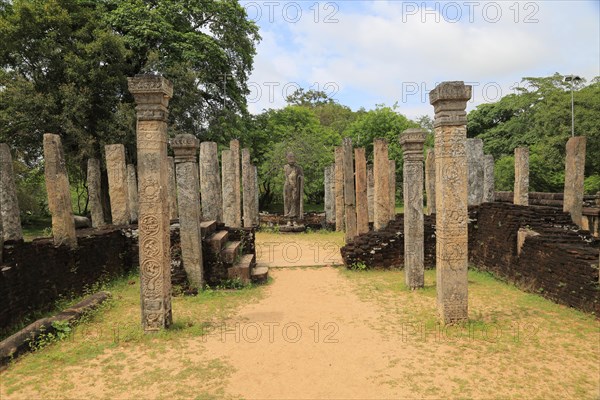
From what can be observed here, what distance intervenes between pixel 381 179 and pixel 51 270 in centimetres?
742

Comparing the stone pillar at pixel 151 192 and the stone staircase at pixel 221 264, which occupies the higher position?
the stone pillar at pixel 151 192

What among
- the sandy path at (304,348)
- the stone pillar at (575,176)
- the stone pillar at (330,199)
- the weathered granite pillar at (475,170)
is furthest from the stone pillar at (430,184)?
the stone pillar at (330,199)

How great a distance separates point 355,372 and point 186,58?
52.7 feet

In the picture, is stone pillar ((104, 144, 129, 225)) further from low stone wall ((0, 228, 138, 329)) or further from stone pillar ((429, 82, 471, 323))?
stone pillar ((429, 82, 471, 323))

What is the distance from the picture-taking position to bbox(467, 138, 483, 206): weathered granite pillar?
11.6 meters

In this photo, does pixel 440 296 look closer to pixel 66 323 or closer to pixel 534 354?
pixel 534 354

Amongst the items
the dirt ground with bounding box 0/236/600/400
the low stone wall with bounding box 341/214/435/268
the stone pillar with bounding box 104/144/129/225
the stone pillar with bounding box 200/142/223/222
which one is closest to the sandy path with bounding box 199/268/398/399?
the dirt ground with bounding box 0/236/600/400

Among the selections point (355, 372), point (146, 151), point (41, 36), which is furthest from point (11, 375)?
point (41, 36)

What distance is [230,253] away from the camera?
8547mm

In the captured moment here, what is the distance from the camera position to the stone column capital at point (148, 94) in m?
5.41

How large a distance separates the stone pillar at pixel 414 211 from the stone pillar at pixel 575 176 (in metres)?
4.49

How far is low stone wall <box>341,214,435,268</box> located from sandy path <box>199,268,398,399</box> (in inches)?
87.5

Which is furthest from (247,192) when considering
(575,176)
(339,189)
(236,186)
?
(575,176)

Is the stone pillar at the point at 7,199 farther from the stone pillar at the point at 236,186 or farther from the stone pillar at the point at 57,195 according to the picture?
the stone pillar at the point at 236,186
